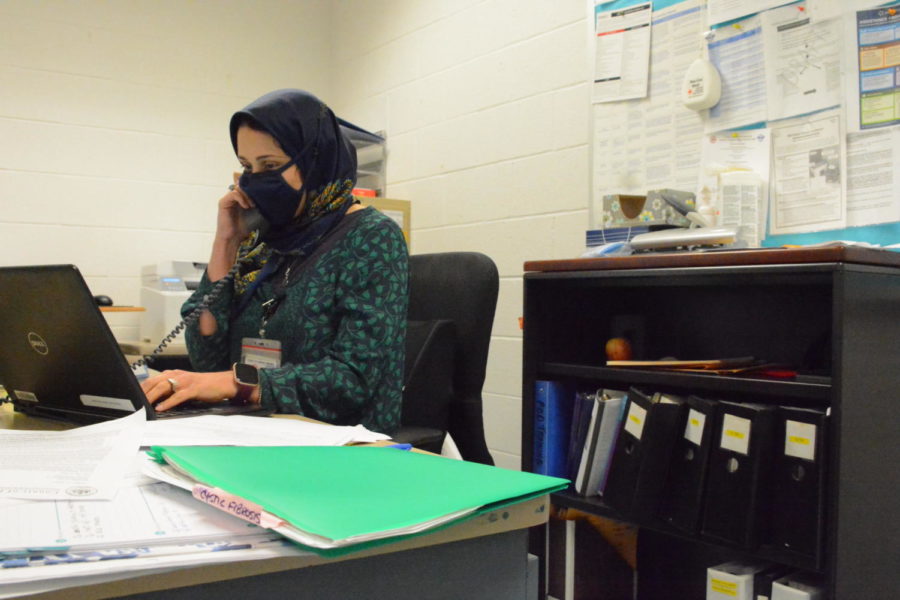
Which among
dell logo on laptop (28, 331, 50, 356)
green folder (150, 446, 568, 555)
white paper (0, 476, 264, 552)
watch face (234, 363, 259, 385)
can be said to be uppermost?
dell logo on laptop (28, 331, 50, 356)

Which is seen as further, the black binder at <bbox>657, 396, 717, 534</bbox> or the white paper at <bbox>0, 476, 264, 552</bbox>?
the black binder at <bbox>657, 396, 717, 534</bbox>

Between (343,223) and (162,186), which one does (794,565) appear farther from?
(162,186)

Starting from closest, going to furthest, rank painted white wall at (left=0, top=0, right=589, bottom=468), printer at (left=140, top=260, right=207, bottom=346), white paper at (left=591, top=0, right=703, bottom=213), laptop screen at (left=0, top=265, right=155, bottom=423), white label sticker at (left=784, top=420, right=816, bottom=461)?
1. laptop screen at (left=0, top=265, right=155, bottom=423)
2. white label sticker at (left=784, top=420, right=816, bottom=461)
3. white paper at (left=591, top=0, right=703, bottom=213)
4. painted white wall at (left=0, top=0, right=589, bottom=468)
5. printer at (left=140, top=260, right=207, bottom=346)

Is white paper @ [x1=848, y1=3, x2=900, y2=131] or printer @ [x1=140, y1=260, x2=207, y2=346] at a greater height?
white paper @ [x1=848, y1=3, x2=900, y2=131]

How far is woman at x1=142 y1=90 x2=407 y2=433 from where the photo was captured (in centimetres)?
143

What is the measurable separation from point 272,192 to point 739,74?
4.08 feet

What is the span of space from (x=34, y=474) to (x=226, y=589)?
10.3 inches

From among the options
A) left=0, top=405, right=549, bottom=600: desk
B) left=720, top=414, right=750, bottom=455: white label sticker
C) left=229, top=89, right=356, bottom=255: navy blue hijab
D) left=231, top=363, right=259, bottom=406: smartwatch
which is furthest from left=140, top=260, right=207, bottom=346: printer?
left=0, top=405, right=549, bottom=600: desk

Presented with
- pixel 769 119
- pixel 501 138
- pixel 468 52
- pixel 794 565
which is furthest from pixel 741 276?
pixel 468 52

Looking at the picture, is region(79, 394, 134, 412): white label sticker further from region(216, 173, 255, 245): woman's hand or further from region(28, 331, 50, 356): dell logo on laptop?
region(216, 173, 255, 245): woman's hand

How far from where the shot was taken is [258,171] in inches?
63.1

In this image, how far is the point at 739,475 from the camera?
1.43m

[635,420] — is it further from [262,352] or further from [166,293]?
[166,293]

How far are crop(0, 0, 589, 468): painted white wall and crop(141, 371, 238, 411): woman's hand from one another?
4.73ft
